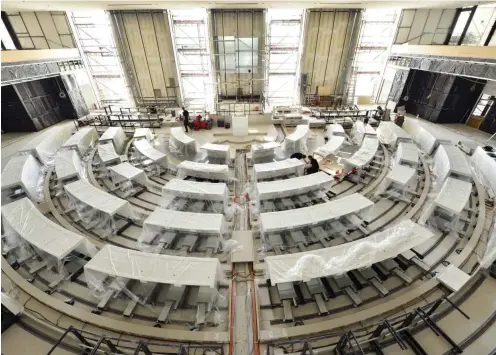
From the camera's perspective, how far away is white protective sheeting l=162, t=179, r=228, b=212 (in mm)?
7895

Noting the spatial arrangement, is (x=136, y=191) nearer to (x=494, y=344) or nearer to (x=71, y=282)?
(x=71, y=282)

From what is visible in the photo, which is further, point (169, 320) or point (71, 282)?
point (71, 282)

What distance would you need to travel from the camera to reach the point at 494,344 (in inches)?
181

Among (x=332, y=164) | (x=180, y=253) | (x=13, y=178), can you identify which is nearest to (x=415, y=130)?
(x=332, y=164)

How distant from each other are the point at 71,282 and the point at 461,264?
10001 mm

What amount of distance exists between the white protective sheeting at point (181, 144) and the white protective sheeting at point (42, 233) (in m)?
6.38

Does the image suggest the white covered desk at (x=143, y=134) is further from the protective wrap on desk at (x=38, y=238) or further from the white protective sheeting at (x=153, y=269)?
the white protective sheeting at (x=153, y=269)

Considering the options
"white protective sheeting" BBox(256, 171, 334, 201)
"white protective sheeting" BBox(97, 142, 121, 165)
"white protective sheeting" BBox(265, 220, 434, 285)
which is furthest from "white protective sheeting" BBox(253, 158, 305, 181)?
"white protective sheeting" BBox(97, 142, 121, 165)

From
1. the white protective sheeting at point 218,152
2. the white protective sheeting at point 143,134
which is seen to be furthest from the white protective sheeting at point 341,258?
the white protective sheeting at point 143,134

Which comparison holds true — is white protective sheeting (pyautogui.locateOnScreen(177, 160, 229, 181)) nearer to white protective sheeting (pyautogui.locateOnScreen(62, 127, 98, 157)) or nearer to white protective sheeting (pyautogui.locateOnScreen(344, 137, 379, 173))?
white protective sheeting (pyautogui.locateOnScreen(344, 137, 379, 173))

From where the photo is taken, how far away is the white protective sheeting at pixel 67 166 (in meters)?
9.02

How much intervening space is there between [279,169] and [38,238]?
7636mm

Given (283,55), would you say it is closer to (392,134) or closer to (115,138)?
(392,134)

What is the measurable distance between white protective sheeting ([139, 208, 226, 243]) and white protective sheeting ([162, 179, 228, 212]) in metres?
1.14
